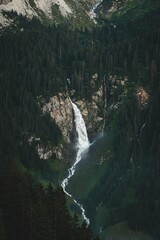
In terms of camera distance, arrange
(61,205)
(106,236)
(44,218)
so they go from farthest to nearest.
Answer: (106,236) → (61,205) → (44,218)

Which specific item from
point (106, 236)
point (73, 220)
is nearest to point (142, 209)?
point (106, 236)

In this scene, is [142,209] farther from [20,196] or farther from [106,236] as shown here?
[20,196]

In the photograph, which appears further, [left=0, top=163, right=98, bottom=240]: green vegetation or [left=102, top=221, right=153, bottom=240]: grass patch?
[left=102, top=221, right=153, bottom=240]: grass patch

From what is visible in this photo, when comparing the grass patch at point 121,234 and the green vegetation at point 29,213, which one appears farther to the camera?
the grass patch at point 121,234

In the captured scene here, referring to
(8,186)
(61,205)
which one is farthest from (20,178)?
(61,205)

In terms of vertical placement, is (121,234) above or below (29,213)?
below

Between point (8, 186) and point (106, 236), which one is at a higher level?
point (8, 186)

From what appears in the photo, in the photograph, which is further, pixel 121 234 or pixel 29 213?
pixel 121 234

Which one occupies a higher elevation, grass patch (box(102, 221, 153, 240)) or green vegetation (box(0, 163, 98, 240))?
green vegetation (box(0, 163, 98, 240))

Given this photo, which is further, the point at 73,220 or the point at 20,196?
the point at 73,220

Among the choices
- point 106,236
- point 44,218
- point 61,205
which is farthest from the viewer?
point 106,236

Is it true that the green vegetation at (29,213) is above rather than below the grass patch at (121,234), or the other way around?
above
